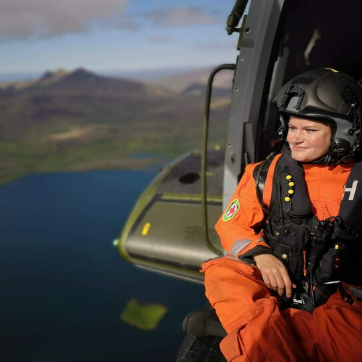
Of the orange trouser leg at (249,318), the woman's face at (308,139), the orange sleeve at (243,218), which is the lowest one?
the orange trouser leg at (249,318)

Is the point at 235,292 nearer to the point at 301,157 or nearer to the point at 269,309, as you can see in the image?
the point at 269,309

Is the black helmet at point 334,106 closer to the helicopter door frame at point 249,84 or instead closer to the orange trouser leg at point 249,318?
the helicopter door frame at point 249,84

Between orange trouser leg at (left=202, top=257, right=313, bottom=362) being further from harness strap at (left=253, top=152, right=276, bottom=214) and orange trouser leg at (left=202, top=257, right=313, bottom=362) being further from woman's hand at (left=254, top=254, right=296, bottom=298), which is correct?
harness strap at (left=253, top=152, right=276, bottom=214)

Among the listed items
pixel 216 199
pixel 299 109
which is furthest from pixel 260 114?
pixel 216 199

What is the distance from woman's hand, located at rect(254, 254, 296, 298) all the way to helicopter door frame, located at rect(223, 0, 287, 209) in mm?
640

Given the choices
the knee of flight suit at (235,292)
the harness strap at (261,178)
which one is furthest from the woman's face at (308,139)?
the knee of flight suit at (235,292)

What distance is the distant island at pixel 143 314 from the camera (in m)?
2.81

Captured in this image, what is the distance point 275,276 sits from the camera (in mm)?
1284

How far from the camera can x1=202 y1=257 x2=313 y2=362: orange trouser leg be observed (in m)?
1.06

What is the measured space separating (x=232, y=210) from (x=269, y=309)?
47cm

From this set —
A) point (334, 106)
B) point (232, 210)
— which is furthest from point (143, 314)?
point (334, 106)

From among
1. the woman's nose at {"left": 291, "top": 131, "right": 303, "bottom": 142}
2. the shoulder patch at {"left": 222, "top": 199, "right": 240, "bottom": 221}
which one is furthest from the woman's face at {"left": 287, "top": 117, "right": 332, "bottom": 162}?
the shoulder patch at {"left": 222, "top": 199, "right": 240, "bottom": 221}

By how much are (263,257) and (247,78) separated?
84 centimetres

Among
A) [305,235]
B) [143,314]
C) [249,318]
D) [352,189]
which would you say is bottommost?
[143,314]
